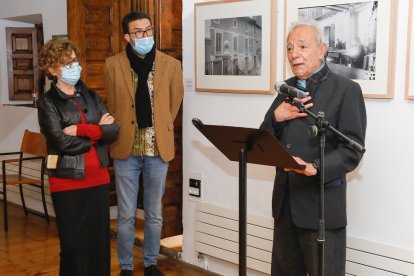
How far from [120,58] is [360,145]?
188 cm

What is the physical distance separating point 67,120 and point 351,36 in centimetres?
159

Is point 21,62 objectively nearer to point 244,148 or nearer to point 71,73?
point 71,73

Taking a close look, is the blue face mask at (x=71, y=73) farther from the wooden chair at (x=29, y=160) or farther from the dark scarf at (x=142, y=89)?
the wooden chair at (x=29, y=160)

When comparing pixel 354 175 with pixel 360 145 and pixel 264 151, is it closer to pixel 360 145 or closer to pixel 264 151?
pixel 360 145

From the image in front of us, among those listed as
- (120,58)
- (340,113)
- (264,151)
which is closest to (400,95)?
(340,113)

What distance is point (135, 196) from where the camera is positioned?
3514mm

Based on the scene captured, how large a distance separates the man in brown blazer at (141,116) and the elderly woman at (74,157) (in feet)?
1.19

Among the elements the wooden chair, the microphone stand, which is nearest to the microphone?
the microphone stand

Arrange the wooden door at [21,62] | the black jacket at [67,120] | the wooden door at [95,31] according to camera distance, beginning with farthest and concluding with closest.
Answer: the wooden door at [21,62], the wooden door at [95,31], the black jacket at [67,120]

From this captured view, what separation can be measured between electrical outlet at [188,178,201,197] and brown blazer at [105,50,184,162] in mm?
361

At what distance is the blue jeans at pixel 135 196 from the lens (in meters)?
3.46

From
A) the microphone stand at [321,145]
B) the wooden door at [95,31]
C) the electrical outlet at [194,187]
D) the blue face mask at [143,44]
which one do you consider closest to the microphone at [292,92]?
the microphone stand at [321,145]

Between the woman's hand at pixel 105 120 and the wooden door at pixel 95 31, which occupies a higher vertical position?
the wooden door at pixel 95 31

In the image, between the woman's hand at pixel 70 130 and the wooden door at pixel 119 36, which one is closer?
the woman's hand at pixel 70 130
